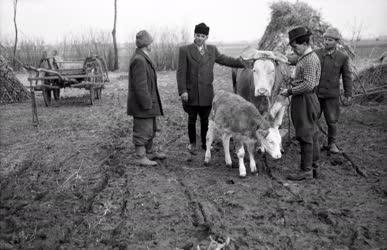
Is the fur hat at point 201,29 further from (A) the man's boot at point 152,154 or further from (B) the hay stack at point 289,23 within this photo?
(B) the hay stack at point 289,23

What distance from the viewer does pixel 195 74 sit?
7.39 metres

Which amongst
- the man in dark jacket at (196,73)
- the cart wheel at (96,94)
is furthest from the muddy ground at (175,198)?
the cart wheel at (96,94)

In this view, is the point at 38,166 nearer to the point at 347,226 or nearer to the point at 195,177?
the point at 195,177

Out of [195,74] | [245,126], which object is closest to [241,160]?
[245,126]

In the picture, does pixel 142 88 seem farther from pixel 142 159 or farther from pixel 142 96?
pixel 142 159

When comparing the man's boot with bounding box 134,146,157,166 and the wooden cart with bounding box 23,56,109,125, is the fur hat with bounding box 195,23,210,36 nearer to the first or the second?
the man's boot with bounding box 134,146,157,166

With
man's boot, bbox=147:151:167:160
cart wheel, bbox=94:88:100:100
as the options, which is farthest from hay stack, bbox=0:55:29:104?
man's boot, bbox=147:151:167:160

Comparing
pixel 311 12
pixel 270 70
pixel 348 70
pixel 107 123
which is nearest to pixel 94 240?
pixel 270 70

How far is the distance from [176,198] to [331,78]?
3.92m

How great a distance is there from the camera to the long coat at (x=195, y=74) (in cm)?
731

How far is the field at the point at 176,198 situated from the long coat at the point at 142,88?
3.35 ft

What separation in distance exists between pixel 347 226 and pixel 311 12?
32.6ft

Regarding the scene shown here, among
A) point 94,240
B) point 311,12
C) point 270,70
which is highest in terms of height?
point 311,12

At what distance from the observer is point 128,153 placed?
7.76 metres
